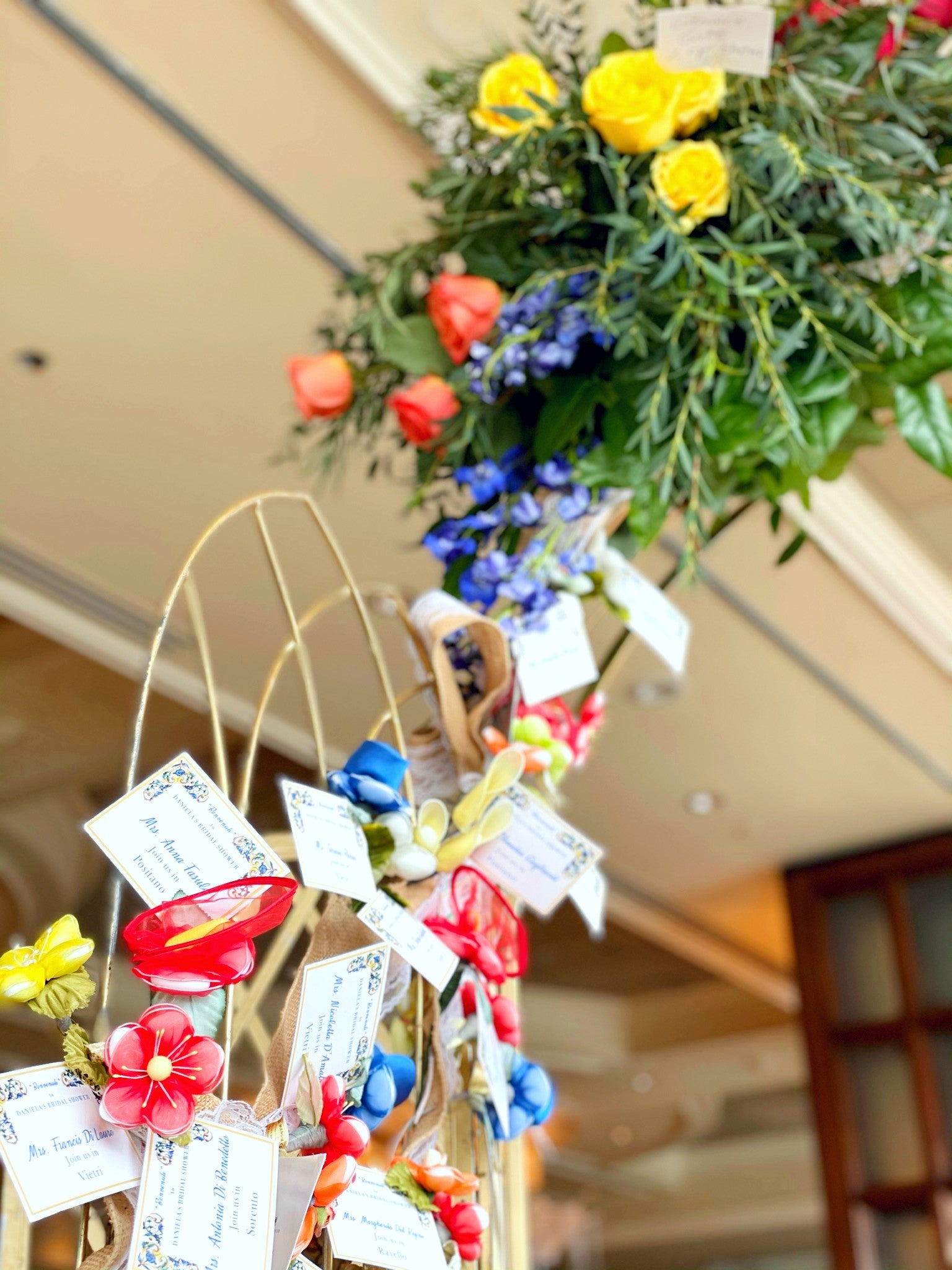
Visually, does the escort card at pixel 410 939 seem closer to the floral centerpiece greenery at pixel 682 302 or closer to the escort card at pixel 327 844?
the escort card at pixel 327 844

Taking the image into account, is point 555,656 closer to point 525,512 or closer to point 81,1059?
point 525,512

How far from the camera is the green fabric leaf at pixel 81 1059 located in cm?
52

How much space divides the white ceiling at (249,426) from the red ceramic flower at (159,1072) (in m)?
1.25

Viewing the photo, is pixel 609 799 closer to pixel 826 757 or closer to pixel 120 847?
pixel 826 757

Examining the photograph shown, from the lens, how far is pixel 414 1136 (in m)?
0.69

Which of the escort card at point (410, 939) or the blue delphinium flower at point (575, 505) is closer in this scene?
the escort card at point (410, 939)

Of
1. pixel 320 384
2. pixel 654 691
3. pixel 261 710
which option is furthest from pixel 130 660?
pixel 261 710

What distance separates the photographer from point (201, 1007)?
0.58 m

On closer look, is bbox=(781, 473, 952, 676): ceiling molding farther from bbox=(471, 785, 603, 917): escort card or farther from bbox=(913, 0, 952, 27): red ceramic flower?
bbox=(471, 785, 603, 917): escort card

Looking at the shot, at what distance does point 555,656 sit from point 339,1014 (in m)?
0.37

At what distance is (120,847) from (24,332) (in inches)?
63.3

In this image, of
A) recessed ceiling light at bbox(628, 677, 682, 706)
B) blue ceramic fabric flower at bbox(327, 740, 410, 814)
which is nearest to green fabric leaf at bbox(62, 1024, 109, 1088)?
blue ceramic fabric flower at bbox(327, 740, 410, 814)

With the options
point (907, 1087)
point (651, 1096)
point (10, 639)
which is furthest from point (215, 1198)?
point (651, 1096)

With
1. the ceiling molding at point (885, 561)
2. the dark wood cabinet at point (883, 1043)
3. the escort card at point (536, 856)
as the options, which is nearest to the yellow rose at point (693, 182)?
the escort card at point (536, 856)
